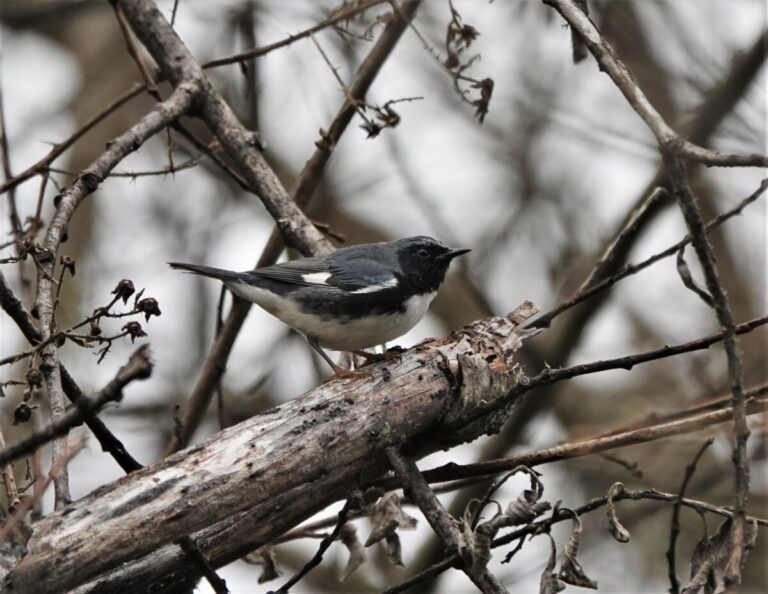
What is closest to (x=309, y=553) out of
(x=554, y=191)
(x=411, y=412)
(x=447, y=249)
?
(x=447, y=249)

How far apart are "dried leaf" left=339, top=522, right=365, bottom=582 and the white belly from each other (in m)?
1.46

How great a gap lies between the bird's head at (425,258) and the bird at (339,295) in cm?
4

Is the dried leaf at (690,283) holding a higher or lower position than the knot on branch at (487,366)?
lower

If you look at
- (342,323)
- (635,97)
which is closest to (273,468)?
(635,97)

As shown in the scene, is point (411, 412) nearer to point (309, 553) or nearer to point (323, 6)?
point (323, 6)

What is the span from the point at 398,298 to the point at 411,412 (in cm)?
154

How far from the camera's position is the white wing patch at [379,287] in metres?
5.21

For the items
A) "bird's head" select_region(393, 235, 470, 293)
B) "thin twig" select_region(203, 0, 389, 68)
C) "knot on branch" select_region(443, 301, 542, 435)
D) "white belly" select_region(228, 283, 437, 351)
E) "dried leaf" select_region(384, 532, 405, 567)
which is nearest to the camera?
"dried leaf" select_region(384, 532, 405, 567)

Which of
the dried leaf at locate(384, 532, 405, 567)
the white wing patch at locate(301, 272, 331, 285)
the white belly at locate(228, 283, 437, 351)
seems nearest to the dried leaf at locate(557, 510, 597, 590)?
the dried leaf at locate(384, 532, 405, 567)

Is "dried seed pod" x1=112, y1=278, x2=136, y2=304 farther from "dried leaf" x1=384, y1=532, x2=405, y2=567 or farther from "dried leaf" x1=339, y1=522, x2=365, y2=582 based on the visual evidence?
"dried leaf" x1=384, y1=532, x2=405, y2=567

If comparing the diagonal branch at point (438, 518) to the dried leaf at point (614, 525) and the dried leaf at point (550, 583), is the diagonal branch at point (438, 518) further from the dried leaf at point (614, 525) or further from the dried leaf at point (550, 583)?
the dried leaf at point (614, 525)

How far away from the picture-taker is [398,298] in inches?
205

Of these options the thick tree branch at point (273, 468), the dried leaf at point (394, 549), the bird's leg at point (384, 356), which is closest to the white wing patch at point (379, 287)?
the bird's leg at point (384, 356)

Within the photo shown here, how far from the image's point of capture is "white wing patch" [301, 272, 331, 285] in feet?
17.4
